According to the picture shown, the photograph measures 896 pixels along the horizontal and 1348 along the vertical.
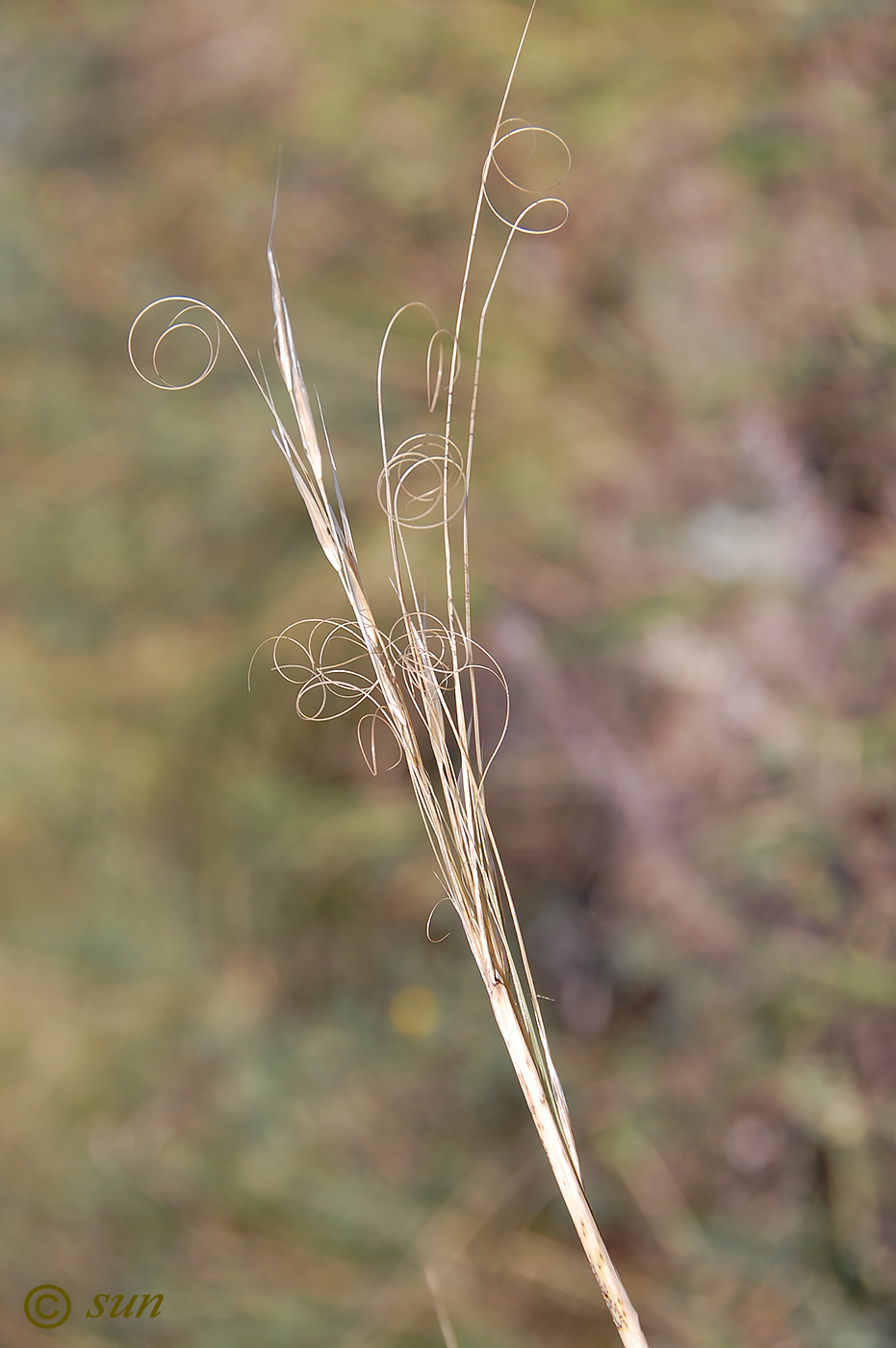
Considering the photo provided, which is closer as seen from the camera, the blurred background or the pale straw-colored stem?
the pale straw-colored stem

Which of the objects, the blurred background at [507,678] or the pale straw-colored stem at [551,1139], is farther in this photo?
the blurred background at [507,678]

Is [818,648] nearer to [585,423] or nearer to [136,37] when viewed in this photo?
[585,423]

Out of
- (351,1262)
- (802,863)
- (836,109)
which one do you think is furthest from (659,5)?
(351,1262)

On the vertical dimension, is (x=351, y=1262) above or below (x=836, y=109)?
below

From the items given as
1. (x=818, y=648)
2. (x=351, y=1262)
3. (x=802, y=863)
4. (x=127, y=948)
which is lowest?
(x=351, y=1262)

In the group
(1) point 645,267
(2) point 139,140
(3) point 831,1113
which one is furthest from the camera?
(2) point 139,140

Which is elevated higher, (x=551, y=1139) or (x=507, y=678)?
(x=551, y=1139)

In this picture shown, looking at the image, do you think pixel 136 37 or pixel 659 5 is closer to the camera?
pixel 659 5

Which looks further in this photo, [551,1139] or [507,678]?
[507,678]
